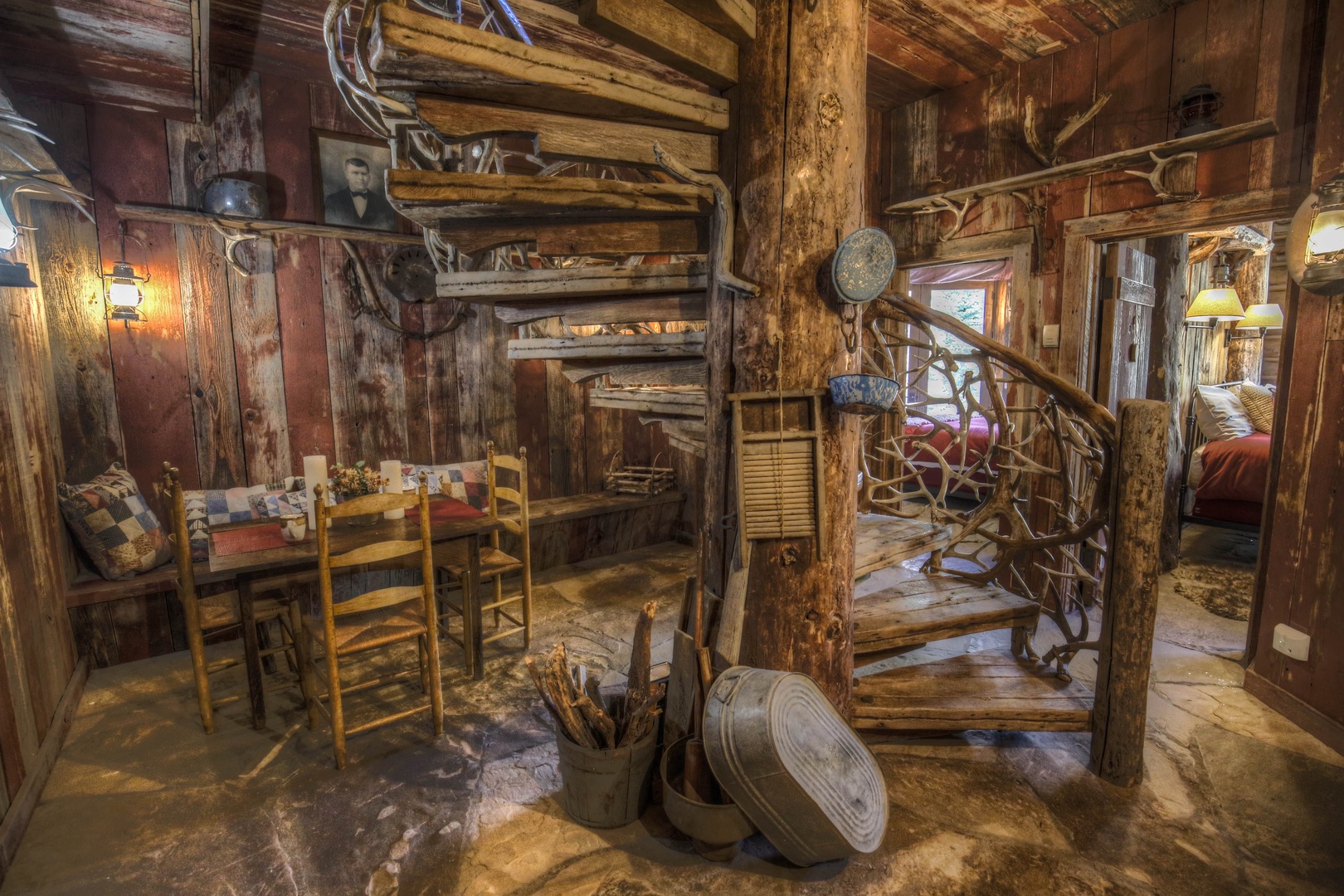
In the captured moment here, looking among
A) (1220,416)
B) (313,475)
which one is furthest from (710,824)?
(1220,416)

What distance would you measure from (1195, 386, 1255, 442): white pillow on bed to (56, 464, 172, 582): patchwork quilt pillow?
22.9 ft

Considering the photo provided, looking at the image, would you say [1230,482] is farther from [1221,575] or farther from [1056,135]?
[1056,135]

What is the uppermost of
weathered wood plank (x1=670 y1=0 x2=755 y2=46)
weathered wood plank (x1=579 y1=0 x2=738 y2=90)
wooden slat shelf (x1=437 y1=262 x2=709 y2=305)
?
weathered wood plank (x1=670 y1=0 x2=755 y2=46)

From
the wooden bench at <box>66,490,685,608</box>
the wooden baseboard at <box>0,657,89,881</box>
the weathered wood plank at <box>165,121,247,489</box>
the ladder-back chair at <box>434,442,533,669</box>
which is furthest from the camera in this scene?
the wooden bench at <box>66,490,685,608</box>

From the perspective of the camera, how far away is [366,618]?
8.70ft

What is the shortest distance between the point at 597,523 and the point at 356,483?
7.04 ft

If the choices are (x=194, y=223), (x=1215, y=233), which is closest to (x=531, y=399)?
(x=194, y=223)

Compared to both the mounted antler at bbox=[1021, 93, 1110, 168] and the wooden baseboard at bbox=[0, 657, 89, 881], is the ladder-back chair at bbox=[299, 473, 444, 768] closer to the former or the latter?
the wooden baseboard at bbox=[0, 657, 89, 881]

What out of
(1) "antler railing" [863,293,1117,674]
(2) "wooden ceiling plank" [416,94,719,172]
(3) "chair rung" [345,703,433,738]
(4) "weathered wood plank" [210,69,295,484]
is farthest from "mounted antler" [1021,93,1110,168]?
(4) "weathered wood plank" [210,69,295,484]

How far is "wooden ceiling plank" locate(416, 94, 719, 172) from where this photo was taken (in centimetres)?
179

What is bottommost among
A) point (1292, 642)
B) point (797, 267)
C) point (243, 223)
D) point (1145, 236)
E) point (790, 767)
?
point (1292, 642)

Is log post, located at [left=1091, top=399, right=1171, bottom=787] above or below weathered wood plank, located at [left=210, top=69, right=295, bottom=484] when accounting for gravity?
below

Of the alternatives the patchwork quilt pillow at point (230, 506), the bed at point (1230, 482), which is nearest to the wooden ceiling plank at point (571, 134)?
the patchwork quilt pillow at point (230, 506)

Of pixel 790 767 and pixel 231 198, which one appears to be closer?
pixel 790 767
